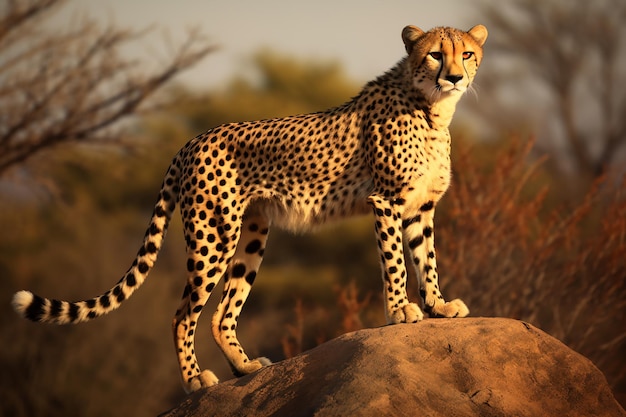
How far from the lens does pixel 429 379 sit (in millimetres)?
5566

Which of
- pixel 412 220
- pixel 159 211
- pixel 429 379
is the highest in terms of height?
pixel 159 211

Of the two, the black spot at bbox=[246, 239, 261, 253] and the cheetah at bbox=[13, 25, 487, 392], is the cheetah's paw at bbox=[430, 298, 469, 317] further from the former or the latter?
the black spot at bbox=[246, 239, 261, 253]

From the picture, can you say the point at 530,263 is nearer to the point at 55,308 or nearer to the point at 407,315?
the point at 407,315

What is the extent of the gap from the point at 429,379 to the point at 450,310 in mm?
840

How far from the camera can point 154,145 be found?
16328 millimetres

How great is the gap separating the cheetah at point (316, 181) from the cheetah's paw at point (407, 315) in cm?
26

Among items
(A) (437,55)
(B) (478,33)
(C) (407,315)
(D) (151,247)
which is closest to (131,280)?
(D) (151,247)

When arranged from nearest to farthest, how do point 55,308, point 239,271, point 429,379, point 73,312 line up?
1. point 429,379
2. point 55,308
3. point 73,312
4. point 239,271

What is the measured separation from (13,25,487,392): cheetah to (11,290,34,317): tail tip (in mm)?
124

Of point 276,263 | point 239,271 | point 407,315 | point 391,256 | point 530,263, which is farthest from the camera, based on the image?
point 276,263

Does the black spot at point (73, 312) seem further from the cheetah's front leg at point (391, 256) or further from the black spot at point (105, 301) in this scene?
the cheetah's front leg at point (391, 256)

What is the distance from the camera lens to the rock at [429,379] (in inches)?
213

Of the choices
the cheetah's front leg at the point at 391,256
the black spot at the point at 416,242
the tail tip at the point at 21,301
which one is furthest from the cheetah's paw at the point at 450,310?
the tail tip at the point at 21,301

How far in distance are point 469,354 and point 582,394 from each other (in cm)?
67
